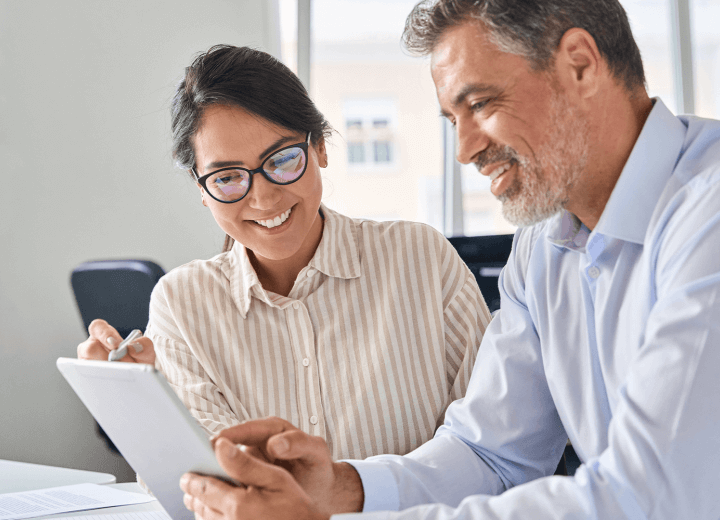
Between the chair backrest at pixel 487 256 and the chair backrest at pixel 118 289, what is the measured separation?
99cm

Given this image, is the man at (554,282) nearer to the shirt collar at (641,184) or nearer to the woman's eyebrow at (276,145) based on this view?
the shirt collar at (641,184)

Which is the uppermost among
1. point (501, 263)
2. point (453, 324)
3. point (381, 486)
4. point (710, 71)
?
point (710, 71)

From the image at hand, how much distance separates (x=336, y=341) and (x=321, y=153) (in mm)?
467

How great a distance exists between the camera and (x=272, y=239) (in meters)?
1.53

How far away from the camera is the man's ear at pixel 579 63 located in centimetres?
104

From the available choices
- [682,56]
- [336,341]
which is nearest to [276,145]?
[336,341]

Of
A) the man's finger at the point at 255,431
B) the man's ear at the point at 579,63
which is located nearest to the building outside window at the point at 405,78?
the man's ear at the point at 579,63

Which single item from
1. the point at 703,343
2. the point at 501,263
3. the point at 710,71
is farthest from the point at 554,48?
the point at 710,71

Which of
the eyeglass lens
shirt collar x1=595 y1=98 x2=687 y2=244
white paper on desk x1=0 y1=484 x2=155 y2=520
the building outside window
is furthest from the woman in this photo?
the building outside window

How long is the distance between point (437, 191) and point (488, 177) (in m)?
3.36

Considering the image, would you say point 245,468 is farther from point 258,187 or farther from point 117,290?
point 117,290

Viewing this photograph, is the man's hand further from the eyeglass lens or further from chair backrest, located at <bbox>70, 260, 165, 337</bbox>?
chair backrest, located at <bbox>70, 260, 165, 337</bbox>

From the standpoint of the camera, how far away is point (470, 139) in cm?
110

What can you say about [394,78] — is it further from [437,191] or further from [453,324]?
Answer: [453,324]
